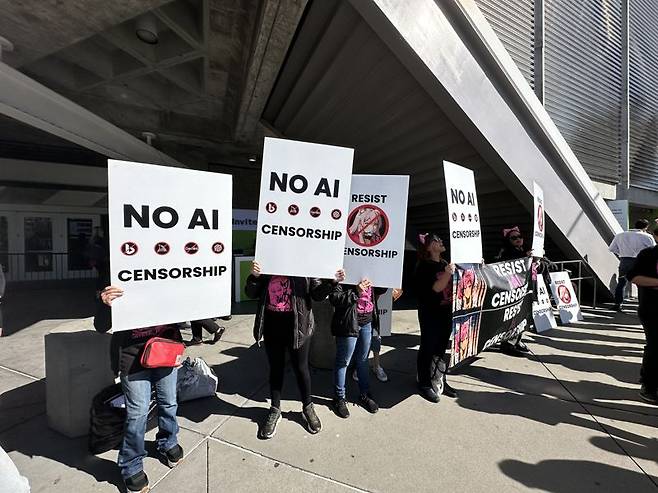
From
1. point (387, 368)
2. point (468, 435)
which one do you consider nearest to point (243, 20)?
point (387, 368)

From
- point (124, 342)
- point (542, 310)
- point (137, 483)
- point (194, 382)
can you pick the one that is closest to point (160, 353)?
point (124, 342)

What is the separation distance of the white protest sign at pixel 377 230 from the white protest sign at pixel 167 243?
1.18m

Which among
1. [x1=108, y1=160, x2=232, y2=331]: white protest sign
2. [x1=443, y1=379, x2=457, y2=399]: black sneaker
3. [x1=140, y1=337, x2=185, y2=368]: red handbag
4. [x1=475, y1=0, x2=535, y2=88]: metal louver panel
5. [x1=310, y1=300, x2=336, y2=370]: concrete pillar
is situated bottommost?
[x1=443, y1=379, x2=457, y2=399]: black sneaker

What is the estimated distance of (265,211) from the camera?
262cm

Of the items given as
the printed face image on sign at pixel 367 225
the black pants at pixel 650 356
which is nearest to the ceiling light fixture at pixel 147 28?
the printed face image on sign at pixel 367 225

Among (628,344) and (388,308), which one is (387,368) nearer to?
(388,308)

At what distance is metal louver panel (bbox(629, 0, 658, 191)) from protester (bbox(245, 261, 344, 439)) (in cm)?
1671

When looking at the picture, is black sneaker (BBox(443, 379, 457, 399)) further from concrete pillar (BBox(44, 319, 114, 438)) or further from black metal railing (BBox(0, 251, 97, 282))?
black metal railing (BBox(0, 251, 97, 282))

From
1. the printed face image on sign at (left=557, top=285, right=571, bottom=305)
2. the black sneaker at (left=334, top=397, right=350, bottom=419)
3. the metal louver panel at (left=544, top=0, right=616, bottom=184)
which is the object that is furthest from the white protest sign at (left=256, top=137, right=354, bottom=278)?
the metal louver panel at (left=544, top=0, right=616, bottom=184)

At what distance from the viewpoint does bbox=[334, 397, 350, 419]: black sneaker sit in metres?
3.14

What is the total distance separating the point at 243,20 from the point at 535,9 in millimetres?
7511

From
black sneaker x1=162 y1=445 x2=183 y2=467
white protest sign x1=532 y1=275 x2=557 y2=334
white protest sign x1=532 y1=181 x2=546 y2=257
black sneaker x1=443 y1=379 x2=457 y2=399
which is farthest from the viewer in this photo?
white protest sign x1=532 y1=275 x2=557 y2=334

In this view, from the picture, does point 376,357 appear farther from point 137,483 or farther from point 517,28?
point 517,28

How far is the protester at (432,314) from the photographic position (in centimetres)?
346
